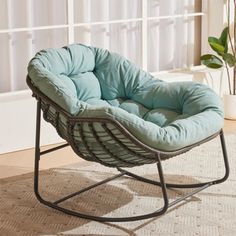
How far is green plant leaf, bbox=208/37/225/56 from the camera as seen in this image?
4.94 metres

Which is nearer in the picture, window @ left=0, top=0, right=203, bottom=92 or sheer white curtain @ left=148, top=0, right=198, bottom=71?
window @ left=0, top=0, right=203, bottom=92

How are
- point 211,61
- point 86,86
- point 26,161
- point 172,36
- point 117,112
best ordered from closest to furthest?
1. point 117,112
2. point 86,86
3. point 26,161
4. point 211,61
5. point 172,36

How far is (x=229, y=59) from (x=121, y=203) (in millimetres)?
2000

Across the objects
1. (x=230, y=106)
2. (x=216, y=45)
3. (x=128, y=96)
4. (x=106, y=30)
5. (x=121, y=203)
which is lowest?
(x=121, y=203)

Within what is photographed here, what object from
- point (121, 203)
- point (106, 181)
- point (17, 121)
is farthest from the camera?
point (17, 121)

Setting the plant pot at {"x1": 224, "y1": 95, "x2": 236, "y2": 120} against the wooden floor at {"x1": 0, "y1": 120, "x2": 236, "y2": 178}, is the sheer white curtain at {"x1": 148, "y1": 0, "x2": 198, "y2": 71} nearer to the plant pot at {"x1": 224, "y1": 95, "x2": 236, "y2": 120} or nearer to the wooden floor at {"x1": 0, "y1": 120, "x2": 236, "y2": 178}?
the plant pot at {"x1": 224, "y1": 95, "x2": 236, "y2": 120}

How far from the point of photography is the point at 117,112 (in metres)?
2.90

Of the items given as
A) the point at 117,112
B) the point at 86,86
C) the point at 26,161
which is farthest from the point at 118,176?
the point at 117,112

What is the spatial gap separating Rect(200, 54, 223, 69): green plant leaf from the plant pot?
0.85ft

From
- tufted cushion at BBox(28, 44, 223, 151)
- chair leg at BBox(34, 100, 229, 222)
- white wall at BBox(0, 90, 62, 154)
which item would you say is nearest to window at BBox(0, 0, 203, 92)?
white wall at BBox(0, 90, 62, 154)

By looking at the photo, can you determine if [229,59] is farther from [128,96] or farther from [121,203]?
[121,203]

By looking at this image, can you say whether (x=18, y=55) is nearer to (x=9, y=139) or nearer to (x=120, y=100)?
(x=9, y=139)

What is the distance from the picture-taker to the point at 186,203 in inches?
132

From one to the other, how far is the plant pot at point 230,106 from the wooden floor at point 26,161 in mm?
1425
